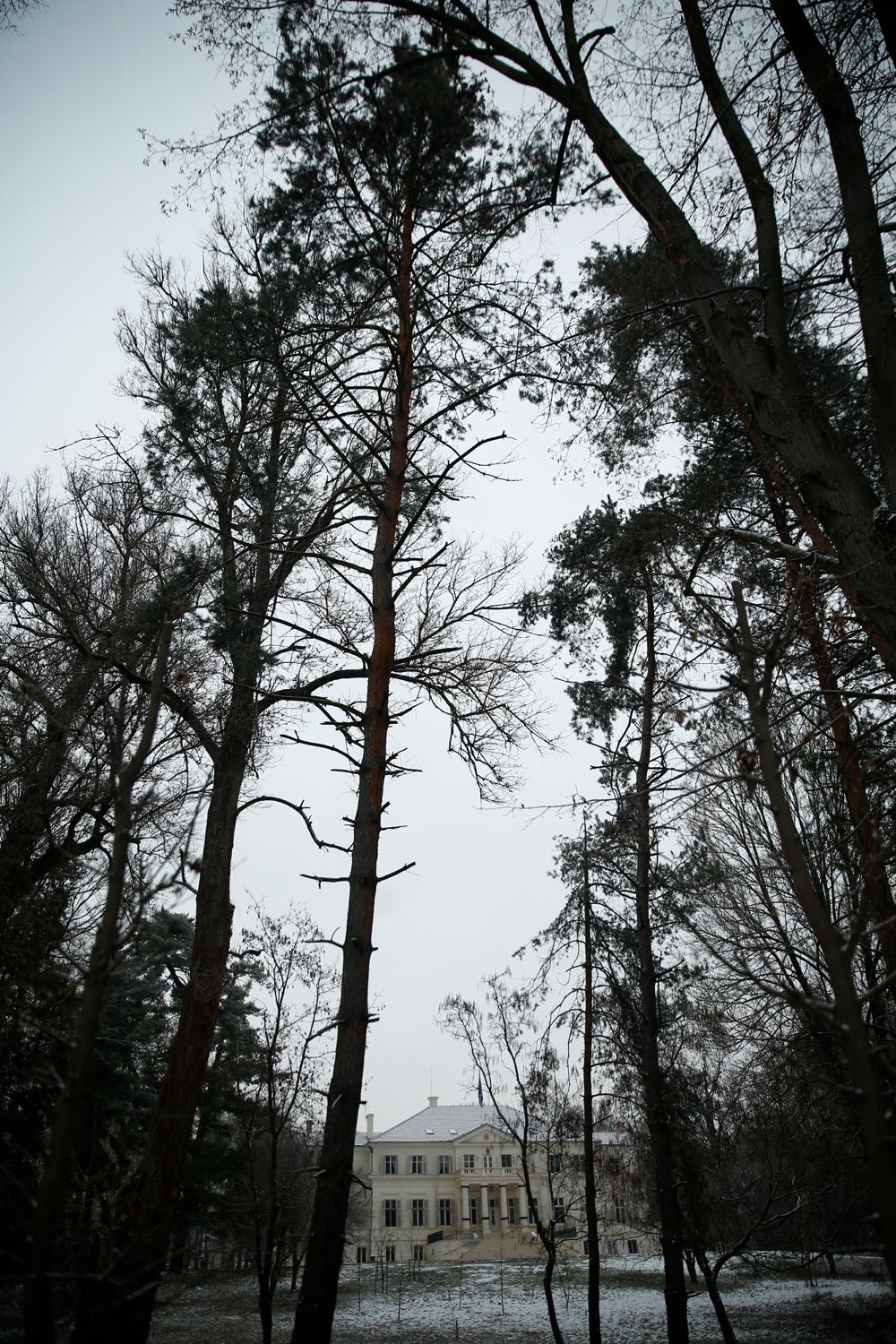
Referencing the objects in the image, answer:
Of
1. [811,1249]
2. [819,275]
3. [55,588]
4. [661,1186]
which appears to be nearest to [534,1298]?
[661,1186]

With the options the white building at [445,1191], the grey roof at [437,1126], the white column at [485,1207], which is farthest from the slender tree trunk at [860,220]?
the grey roof at [437,1126]

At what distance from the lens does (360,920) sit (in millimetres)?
5422

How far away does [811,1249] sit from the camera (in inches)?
259

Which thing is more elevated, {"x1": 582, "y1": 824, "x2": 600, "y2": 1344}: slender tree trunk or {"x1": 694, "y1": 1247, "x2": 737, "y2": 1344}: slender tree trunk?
{"x1": 582, "y1": 824, "x2": 600, "y2": 1344}: slender tree trunk

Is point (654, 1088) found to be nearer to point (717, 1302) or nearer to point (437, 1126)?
point (717, 1302)

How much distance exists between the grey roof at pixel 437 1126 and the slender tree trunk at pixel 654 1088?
43555 mm

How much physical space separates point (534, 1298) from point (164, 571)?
22488 mm

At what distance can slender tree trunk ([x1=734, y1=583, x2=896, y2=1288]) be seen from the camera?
155cm

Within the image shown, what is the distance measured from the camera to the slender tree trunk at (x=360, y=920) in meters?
4.35

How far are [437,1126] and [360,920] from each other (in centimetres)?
5342

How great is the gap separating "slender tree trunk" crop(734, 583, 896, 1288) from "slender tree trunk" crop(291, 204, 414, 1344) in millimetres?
3617

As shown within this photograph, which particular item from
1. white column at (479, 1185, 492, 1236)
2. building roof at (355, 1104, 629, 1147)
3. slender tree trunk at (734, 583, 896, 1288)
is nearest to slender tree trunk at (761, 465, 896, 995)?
slender tree trunk at (734, 583, 896, 1288)

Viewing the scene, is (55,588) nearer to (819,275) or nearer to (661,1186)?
(819,275)

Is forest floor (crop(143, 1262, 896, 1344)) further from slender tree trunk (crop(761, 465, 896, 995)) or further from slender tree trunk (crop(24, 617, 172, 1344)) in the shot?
slender tree trunk (crop(24, 617, 172, 1344))
